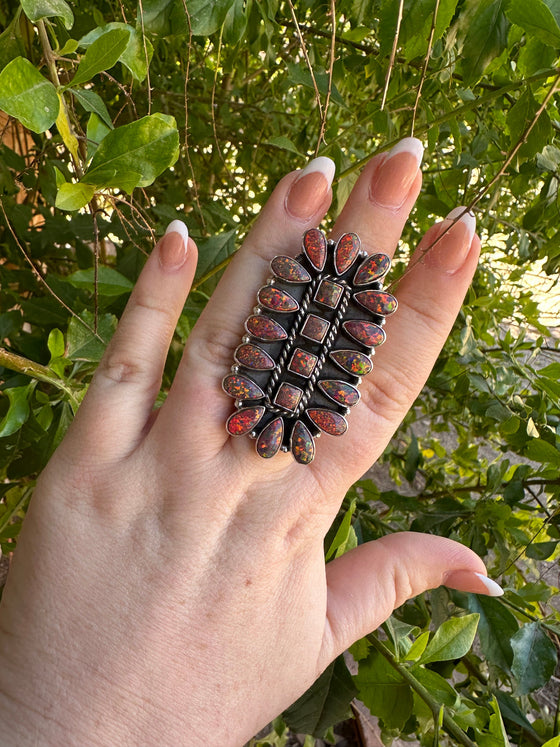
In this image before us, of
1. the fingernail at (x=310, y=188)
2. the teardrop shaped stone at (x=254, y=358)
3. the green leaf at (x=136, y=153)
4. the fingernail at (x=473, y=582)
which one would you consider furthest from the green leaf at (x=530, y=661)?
the green leaf at (x=136, y=153)

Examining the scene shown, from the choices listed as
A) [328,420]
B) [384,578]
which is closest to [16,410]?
[328,420]

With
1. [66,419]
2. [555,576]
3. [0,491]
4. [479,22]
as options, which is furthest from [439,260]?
[555,576]

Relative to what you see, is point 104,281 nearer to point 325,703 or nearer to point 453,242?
point 453,242

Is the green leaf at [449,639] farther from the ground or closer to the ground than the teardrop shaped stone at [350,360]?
closer to the ground

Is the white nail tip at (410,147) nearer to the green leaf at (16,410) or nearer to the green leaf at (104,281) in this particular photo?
the green leaf at (104,281)

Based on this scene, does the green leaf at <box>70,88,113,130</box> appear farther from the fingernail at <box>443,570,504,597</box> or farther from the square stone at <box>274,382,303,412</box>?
the fingernail at <box>443,570,504,597</box>

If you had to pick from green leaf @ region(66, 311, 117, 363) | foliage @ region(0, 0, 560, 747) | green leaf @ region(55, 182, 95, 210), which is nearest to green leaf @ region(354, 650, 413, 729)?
foliage @ region(0, 0, 560, 747)
